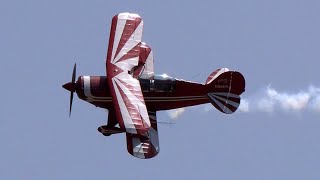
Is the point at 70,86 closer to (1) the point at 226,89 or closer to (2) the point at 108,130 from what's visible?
(2) the point at 108,130

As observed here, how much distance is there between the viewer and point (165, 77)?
56.7 metres

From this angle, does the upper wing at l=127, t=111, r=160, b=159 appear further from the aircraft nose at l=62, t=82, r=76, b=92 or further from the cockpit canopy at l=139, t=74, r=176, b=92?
the aircraft nose at l=62, t=82, r=76, b=92

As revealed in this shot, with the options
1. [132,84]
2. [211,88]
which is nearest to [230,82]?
[211,88]

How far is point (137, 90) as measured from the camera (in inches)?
2151

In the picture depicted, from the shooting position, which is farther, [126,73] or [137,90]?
[126,73]

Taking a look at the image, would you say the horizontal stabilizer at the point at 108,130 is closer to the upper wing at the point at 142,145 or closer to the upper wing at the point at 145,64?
the upper wing at the point at 142,145

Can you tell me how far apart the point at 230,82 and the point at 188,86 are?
223 cm

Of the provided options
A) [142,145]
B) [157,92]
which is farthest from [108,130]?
[157,92]

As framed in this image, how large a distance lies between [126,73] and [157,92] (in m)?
2.12

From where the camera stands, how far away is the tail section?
58062 mm

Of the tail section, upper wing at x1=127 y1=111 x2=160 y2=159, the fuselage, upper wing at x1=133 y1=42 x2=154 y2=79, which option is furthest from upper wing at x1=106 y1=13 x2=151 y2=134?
the tail section

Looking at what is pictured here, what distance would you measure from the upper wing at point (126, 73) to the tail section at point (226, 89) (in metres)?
4.32

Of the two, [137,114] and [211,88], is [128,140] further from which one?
[211,88]

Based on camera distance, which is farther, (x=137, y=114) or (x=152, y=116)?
(x=152, y=116)
